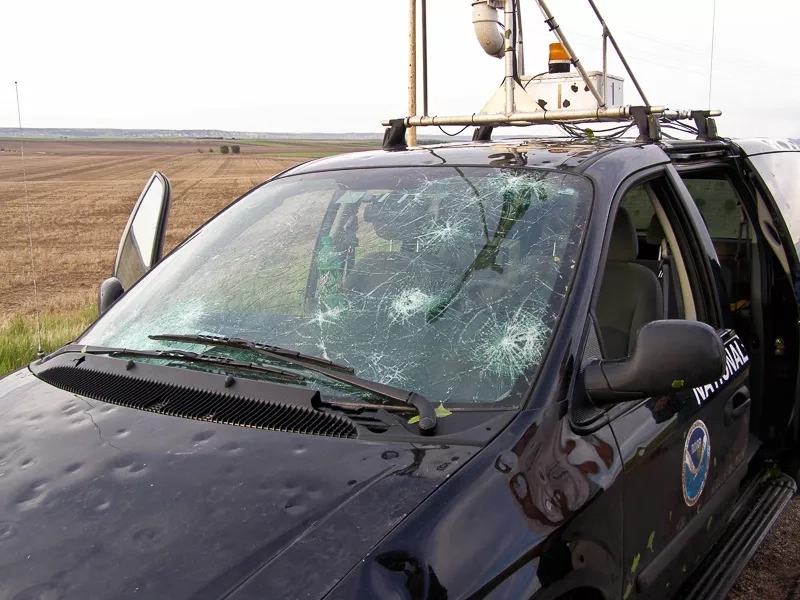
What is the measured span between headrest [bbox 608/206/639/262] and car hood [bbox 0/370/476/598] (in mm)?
1422

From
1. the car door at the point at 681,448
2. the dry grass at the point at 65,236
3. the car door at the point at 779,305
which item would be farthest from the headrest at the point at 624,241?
the dry grass at the point at 65,236

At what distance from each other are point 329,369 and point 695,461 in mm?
1210

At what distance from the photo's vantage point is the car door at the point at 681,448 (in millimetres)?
2121

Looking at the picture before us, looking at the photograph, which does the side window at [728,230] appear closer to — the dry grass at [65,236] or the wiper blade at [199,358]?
the wiper blade at [199,358]

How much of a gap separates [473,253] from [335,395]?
62 centimetres

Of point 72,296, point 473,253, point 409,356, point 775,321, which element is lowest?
point 72,296

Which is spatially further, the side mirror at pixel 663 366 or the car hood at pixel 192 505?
the side mirror at pixel 663 366

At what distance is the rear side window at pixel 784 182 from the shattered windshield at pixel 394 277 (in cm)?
157

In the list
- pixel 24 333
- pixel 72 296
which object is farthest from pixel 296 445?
pixel 72 296

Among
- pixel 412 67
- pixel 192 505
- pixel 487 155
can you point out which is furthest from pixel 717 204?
pixel 412 67

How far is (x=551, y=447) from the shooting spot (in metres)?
1.83

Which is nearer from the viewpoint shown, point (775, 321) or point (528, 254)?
point (528, 254)

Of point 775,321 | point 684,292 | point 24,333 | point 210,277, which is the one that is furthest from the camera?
point 24,333

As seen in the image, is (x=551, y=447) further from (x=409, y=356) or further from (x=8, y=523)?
(x=8, y=523)
